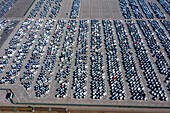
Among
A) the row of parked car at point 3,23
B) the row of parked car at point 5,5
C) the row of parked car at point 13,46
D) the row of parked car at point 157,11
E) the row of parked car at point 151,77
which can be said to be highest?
the row of parked car at point 5,5

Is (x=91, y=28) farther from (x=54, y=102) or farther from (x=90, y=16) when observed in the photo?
(x=54, y=102)

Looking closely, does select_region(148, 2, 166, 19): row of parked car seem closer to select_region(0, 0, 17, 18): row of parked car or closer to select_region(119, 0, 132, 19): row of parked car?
select_region(119, 0, 132, 19): row of parked car

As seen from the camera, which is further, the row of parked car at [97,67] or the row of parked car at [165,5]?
the row of parked car at [165,5]

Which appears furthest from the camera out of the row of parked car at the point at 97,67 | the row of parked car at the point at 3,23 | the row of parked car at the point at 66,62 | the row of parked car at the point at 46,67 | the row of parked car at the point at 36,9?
the row of parked car at the point at 36,9

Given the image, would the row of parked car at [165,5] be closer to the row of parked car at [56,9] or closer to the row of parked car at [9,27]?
the row of parked car at [56,9]

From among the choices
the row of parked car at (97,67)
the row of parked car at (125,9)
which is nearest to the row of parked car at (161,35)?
the row of parked car at (125,9)

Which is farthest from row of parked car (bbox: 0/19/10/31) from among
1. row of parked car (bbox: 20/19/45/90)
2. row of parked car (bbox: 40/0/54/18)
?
row of parked car (bbox: 40/0/54/18)

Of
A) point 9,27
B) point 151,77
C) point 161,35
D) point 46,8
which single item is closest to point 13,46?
point 9,27

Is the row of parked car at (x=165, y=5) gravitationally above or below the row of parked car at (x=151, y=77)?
above
